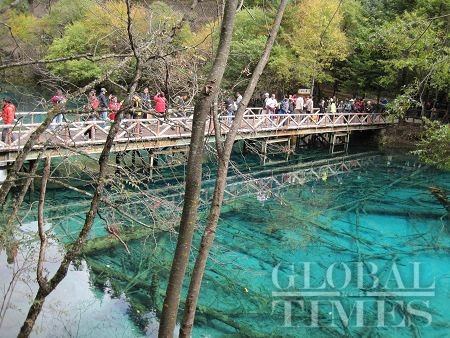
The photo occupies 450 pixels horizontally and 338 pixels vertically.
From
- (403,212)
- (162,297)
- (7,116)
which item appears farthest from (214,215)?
(403,212)

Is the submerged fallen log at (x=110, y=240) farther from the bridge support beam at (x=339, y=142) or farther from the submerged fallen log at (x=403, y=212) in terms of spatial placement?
the bridge support beam at (x=339, y=142)

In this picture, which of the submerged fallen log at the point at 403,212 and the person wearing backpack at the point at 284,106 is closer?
the submerged fallen log at the point at 403,212

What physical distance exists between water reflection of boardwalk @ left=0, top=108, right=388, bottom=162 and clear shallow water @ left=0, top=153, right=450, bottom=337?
1.66 m

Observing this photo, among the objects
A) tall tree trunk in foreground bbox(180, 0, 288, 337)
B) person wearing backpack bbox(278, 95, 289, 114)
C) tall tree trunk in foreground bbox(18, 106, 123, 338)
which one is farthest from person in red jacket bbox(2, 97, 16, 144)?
person wearing backpack bbox(278, 95, 289, 114)

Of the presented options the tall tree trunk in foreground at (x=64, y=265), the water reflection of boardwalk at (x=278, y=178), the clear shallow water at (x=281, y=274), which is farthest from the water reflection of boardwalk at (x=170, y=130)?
the tall tree trunk in foreground at (x=64, y=265)

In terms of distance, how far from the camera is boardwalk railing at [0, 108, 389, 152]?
1273 cm

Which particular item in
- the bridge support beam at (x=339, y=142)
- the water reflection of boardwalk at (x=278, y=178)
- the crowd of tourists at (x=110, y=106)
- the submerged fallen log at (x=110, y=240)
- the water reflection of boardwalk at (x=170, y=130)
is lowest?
the submerged fallen log at (x=110, y=240)

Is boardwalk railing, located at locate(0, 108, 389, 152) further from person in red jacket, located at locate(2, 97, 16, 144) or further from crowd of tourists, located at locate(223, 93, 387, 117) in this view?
crowd of tourists, located at locate(223, 93, 387, 117)

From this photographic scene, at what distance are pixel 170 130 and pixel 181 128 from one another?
91 centimetres

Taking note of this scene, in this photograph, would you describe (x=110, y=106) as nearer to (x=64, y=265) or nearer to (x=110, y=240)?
(x=110, y=240)

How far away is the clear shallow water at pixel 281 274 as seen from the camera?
27.1 feet

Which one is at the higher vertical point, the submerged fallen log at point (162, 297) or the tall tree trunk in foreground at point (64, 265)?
the tall tree trunk in foreground at point (64, 265)

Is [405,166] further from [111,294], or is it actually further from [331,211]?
[111,294]

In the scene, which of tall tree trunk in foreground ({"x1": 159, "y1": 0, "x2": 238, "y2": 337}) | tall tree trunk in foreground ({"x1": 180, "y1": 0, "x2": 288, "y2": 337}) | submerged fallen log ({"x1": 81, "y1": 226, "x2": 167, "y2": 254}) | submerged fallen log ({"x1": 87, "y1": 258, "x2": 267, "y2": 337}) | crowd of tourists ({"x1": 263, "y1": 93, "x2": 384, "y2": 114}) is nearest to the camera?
tall tree trunk in foreground ({"x1": 159, "y1": 0, "x2": 238, "y2": 337})
